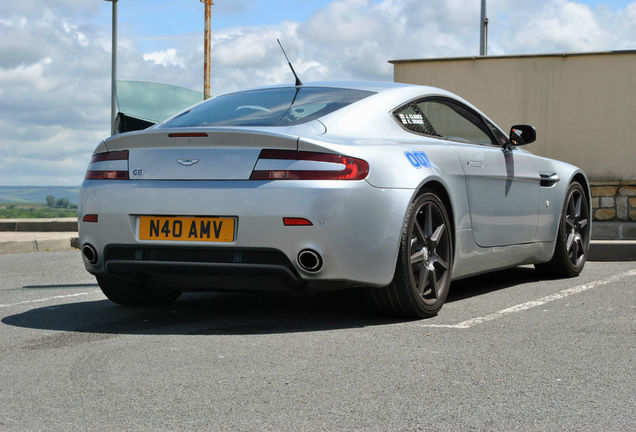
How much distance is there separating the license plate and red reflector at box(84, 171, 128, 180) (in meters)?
0.28

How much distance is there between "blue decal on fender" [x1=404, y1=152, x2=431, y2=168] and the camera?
5027 mm

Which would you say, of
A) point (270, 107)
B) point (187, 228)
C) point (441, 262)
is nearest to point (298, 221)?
Answer: point (187, 228)

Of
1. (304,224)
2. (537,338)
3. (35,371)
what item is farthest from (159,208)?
(537,338)

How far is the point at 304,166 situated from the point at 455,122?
1.84 metres

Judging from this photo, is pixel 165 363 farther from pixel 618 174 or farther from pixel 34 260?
pixel 618 174

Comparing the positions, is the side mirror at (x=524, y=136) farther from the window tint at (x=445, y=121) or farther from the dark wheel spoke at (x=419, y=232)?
the dark wheel spoke at (x=419, y=232)

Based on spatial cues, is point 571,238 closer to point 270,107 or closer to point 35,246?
point 270,107

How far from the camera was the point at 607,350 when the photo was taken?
14.0 feet

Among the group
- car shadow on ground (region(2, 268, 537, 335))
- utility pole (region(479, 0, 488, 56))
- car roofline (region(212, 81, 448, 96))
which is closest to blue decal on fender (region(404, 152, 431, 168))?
car roofline (region(212, 81, 448, 96))

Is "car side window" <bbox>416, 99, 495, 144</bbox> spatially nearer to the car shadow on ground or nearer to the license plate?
the car shadow on ground

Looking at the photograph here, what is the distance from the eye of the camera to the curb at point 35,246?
40.0ft

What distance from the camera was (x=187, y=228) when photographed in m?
4.75

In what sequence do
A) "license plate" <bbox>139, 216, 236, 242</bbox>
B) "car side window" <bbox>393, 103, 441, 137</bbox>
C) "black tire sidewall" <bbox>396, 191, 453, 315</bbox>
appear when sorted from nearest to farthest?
"license plate" <bbox>139, 216, 236, 242</bbox> → "black tire sidewall" <bbox>396, 191, 453, 315</bbox> → "car side window" <bbox>393, 103, 441, 137</bbox>

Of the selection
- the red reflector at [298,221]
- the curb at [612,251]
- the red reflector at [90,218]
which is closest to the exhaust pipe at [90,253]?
the red reflector at [90,218]
